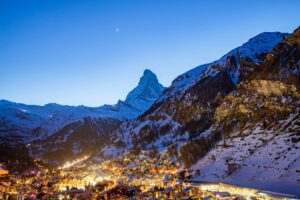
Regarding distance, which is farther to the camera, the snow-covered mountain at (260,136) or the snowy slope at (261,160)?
the snow-covered mountain at (260,136)

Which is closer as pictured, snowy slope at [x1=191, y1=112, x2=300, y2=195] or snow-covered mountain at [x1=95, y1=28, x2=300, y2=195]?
snowy slope at [x1=191, y1=112, x2=300, y2=195]

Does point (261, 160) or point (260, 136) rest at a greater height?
point (260, 136)

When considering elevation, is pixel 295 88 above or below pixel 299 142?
above

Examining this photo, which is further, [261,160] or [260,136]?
[260,136]

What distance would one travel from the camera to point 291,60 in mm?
137250

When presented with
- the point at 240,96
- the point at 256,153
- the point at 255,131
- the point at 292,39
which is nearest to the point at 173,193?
the point at 256,153

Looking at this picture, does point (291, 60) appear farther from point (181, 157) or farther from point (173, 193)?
point (173, 193)

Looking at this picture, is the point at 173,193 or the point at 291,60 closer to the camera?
the point at 173,193

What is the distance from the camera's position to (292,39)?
145 metres

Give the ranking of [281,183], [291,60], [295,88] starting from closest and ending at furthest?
[281,183]
[295,88]
[291,60]

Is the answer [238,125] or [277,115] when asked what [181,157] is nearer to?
[238,125]

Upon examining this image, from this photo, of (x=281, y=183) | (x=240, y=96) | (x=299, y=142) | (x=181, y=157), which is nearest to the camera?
(x=281, y=183)

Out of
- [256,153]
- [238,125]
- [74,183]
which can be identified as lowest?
[74,183]

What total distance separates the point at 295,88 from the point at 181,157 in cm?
6304
